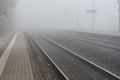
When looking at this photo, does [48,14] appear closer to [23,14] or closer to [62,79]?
[23,14]

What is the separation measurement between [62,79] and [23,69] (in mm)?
2229

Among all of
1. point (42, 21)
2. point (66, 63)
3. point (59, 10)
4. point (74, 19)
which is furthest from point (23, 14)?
point (66, 63)

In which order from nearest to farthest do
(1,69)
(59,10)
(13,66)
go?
(1,69), (13,66), (59,10)

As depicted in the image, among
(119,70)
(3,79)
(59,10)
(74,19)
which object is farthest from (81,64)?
(59,10)

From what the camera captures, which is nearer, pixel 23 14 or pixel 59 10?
pixel 59 10

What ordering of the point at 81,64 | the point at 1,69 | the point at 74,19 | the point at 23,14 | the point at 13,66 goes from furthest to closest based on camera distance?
1. the point at 23,14
2. the point at 74,19
3. the point at 81,64
4. the point at 13,66
5. the point at 1,69

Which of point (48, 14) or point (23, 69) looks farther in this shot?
point (48, 14)

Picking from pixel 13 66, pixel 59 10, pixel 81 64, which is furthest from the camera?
pixel 59 10

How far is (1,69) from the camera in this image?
13844 mm

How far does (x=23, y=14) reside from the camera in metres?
196

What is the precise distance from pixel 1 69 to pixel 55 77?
2.41 m

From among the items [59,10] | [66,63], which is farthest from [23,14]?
[66,63]

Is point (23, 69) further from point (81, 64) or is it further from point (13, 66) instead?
point (81, 64)

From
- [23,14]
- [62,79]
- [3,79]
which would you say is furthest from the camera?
[23,14]
